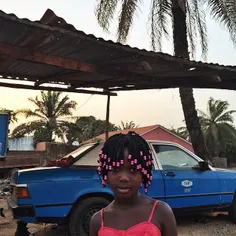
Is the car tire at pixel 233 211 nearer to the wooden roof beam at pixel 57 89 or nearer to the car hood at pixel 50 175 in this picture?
the car hood at pixel 50 175

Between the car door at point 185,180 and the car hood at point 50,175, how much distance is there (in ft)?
4.54

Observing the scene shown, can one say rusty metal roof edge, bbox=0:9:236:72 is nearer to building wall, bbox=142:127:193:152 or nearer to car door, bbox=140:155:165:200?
car door, bbox=140:155:165:200

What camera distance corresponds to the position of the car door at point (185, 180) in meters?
6.29

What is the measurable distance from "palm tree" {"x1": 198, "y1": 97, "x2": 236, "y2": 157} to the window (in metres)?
27.6

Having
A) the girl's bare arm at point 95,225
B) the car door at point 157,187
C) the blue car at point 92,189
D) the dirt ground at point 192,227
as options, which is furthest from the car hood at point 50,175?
the girl's bare arm at point 95,225

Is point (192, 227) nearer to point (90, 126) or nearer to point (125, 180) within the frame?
point (125, 180)

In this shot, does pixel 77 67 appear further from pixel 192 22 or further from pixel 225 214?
pixel 192 22

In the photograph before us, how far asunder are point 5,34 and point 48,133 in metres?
29.8

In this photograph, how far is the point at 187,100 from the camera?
1016 cm

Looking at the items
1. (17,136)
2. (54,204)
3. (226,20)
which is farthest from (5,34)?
(17,136)

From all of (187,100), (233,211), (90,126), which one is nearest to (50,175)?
(233,211)

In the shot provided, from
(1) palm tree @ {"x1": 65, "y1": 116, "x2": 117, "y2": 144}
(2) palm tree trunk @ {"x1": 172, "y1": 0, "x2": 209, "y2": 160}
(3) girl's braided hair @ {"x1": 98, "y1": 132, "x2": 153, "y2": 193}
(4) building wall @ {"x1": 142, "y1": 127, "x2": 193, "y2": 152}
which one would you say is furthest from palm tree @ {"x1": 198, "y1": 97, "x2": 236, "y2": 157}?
(3) girl's braided hair @ {"x1": 98, "y1": 132, "x2": 153, "y2": 193}

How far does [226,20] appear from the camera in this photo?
33.7ft

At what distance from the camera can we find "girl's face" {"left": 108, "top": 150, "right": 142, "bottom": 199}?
1.80m
